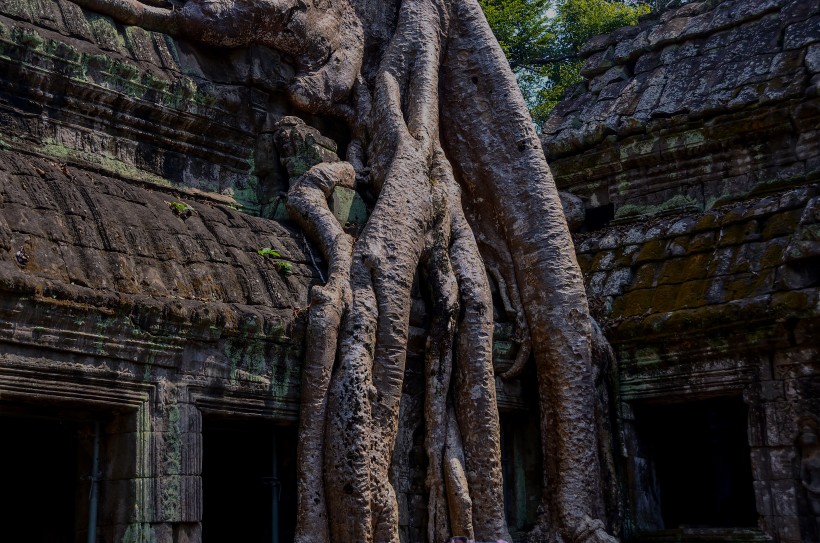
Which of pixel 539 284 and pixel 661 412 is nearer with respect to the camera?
pixel 539 284

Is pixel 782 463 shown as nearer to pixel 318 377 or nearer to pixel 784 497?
pixel 784 497

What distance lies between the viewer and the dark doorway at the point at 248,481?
271 inches

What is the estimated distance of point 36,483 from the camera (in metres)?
7.68

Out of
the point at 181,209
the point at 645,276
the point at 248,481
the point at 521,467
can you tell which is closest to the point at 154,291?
the point at 181,209

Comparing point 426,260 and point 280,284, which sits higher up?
point 426,260

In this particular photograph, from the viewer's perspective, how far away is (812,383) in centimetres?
807

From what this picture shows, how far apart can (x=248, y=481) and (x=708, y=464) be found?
3.93 metres

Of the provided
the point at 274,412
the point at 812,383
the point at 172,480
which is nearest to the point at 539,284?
the point at 812,383

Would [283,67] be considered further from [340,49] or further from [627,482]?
[627,482]

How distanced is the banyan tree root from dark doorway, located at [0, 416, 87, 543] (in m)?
1.61

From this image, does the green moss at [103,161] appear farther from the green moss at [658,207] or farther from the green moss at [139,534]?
the green moss at [658,207]

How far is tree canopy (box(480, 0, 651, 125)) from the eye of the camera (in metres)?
19.1

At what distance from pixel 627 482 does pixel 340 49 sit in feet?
11.8

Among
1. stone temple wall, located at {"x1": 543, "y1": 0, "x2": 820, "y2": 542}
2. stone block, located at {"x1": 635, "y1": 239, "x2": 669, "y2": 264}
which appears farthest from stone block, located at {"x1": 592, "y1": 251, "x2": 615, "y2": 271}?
stone block, located at {"x1": 635, "y1": 239, "x2": 669, "y2": 264}
